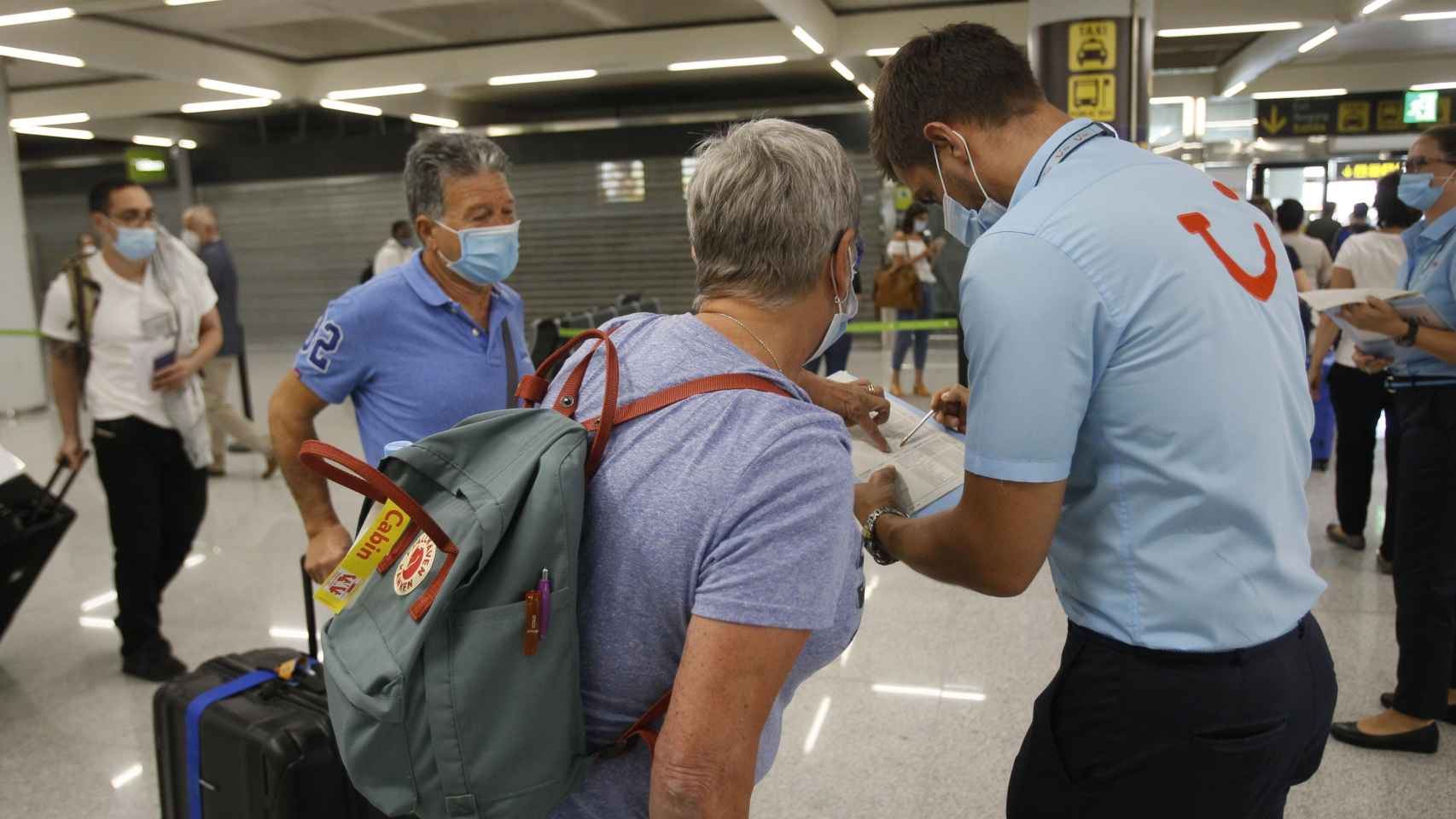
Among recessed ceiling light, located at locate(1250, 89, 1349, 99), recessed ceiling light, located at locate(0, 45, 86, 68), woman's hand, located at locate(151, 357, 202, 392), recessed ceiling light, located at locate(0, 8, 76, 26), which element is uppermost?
recessed ceiling light, located at locate(0, 8, 76, 26)

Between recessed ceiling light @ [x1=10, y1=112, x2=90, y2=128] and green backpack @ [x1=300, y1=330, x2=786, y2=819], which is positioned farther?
recessed ceiling light @ [x1=10, y1=112, x2=90, y2=128]

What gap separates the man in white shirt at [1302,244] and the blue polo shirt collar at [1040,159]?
592cm

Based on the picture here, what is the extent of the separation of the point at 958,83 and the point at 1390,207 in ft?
12.2

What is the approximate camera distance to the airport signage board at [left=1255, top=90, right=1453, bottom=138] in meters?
12.4

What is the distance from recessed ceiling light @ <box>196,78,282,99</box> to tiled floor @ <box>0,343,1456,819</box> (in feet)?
21.6

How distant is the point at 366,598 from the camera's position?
1.10 m

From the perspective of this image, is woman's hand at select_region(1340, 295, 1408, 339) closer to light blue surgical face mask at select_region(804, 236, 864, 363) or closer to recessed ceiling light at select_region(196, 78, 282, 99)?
light blue surgical face mask at select_region(804, 236, 864, 363)

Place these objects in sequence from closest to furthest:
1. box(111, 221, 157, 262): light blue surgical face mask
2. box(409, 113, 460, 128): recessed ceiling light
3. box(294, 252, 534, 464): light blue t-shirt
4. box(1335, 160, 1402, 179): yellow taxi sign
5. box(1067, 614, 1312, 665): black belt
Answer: box(1067, 614, 1312, 665): black belt < box(294, 252, 534, 464): light blue t-shirt < box(111, 221, 157, 262): light blue surgical face mask < box(1335, 160, 1402, 179): yellow taxi sign < box(409, 113, 460, 128): recessed ceiling light

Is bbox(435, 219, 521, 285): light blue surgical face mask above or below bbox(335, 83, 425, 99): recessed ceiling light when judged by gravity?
below

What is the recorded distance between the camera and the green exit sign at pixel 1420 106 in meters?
12.4

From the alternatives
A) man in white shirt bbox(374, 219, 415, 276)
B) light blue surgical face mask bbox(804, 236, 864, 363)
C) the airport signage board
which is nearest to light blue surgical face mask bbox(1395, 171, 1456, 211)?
light blue surgical face mask bbox(804, 236, 864, 363)

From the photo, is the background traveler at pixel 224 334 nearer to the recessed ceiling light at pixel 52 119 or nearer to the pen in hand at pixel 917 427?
the pen in hand at pixel 917 427

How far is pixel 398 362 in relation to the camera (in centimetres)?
219

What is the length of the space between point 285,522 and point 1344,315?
5.01m
